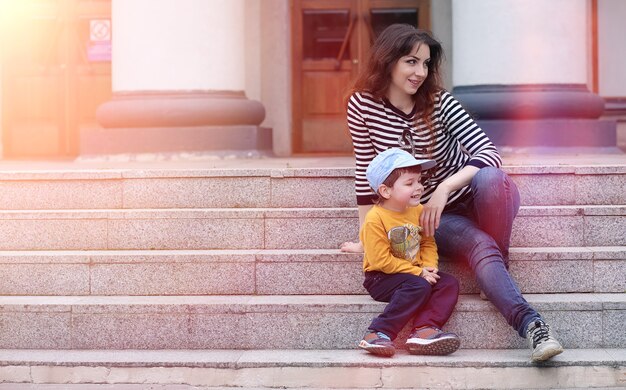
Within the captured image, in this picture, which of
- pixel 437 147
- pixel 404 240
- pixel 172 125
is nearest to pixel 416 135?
pixel 437 147

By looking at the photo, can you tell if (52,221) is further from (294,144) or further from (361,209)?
(294,144)

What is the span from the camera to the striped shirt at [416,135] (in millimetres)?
5562

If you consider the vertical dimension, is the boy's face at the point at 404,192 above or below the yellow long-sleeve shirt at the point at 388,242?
above

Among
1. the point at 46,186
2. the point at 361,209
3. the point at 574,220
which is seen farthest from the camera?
the point at 46,186

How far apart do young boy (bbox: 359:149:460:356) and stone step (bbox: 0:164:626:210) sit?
1399 millimetres

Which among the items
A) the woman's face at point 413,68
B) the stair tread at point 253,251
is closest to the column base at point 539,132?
the stair tread at point 253,251

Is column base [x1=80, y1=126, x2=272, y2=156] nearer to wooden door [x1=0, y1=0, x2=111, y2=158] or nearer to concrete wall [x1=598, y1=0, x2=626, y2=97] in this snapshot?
wooden door [x1=0, y1=0, x2=111, y2=158]

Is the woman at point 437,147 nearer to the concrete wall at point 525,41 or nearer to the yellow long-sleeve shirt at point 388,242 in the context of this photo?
the yellow long-sleeve shirt at point 388,242

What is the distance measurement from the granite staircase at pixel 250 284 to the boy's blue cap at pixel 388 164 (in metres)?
0.72

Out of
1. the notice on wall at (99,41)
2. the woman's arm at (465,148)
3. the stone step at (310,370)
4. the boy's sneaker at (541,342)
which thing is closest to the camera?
the boy's sneaker at (541,342)

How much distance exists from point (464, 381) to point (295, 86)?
739 cm

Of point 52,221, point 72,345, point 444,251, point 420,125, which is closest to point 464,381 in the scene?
point 444,251

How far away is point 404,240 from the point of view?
17.4ft

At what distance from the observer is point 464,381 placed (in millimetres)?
4980
